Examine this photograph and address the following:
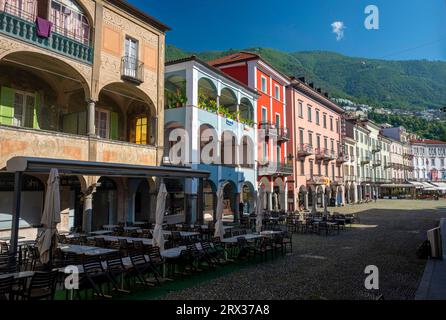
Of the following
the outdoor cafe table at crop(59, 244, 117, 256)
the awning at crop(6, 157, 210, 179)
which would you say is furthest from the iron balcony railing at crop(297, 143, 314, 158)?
the outdoor cafe table at crop(59, 244, 117, 256)

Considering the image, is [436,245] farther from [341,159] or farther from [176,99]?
[341,159]

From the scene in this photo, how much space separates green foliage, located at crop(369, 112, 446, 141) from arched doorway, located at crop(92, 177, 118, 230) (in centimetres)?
10907

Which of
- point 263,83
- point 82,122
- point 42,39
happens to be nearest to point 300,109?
point 263,83

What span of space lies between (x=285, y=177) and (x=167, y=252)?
80.4 feet

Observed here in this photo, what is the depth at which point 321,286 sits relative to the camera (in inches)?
345

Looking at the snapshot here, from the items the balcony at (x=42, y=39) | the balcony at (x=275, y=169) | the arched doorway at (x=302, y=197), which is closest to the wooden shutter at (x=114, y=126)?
the balcony at (x=42, y=39)

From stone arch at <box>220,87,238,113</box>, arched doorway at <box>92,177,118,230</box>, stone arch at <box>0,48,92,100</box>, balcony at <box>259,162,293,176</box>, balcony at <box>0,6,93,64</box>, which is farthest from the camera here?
balcony at <box>259,162,293,176</box>

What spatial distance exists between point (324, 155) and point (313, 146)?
2405 millimetres

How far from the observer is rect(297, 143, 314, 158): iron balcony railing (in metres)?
36.5

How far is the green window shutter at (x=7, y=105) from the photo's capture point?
1441cm

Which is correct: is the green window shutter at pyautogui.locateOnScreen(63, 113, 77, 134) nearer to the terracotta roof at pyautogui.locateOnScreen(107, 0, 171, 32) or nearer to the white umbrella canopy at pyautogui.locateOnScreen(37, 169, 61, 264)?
the terracotta roof at pyautogui.locateOnScreen(107, 0, 171, 32)
